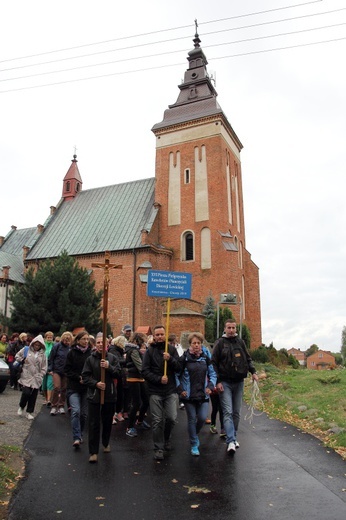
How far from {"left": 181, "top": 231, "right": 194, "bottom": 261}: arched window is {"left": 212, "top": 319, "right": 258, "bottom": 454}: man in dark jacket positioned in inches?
865

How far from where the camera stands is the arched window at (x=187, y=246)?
1154 inches

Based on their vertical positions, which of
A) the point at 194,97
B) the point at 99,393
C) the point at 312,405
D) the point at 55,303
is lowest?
the point at 312,405

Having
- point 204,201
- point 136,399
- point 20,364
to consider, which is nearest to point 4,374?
point 20,364

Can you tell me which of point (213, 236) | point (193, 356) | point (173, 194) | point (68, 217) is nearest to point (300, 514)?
point (193, 356)

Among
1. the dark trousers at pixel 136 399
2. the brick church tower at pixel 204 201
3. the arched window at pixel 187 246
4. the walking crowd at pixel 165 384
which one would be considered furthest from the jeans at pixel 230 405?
the arched window at pixel 187 246

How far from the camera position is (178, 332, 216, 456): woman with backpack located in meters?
6.66

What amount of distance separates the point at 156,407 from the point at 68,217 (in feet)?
104

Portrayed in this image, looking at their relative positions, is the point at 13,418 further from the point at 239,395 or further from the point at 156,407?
the point at 239,395

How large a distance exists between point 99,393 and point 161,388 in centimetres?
94

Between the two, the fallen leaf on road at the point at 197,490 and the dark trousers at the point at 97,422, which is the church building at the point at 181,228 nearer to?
the dark trousers at the point at 97,422

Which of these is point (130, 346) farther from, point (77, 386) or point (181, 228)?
point (181, 228)

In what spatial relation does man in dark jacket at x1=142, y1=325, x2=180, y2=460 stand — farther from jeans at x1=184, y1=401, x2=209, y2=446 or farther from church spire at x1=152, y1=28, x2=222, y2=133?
church spire at x1=152, y1=28, x2=222, y2=133

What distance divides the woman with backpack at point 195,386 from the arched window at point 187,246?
866 inches

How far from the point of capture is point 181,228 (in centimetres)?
2973
